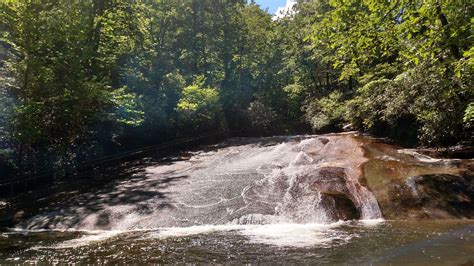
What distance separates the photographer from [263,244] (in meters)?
7.37

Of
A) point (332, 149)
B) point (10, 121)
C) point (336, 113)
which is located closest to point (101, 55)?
point (10, 121)

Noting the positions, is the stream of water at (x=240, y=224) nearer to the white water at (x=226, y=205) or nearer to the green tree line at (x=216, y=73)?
the white water at (x=226, y=205)

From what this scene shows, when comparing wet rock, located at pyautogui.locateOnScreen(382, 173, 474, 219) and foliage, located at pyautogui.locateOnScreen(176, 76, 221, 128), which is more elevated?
foliage, located at pyautogui.locateOnScreen(176, 76, 221, 128)

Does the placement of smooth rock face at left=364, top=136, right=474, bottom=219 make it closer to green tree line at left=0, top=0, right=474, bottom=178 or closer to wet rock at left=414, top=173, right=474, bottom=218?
wet rock at left=414, top=173, right=474, bottom=218

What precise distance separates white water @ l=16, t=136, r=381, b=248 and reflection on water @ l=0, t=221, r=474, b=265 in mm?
85

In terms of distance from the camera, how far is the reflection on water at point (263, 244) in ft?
20.5

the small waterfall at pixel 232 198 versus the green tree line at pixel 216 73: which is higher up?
the green tree line at pixel 216 73

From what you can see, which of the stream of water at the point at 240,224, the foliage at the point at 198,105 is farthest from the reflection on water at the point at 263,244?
the foliage at the point at 198,105


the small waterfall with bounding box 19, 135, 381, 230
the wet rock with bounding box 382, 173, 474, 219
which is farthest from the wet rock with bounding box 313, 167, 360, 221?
the wet rock with bounding box 382, 173, 474, 219

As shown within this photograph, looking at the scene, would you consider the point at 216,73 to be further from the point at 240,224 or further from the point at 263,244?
the point at 263,244

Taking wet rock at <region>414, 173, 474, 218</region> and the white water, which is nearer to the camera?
wet rock at <region>414, 173, 474, 218</region>

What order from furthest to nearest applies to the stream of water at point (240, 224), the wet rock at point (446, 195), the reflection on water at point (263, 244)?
the wet rock at point (446, 195), the stream of water at point (240, 224), the reflection on water at point (263, 244)

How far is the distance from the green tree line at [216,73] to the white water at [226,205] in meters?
3.62

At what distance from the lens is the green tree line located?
792cm
